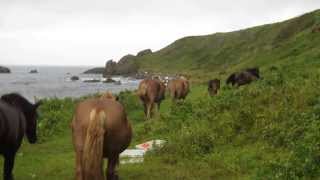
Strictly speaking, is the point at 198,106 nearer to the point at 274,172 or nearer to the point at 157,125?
the point at 157,125

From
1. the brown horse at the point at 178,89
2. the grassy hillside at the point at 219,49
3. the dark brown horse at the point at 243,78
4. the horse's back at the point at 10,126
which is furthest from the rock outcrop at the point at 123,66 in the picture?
the horse's back at the point at 10,126

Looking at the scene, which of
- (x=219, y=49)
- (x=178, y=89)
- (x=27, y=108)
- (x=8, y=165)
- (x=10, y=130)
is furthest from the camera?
(x=219, y=49)

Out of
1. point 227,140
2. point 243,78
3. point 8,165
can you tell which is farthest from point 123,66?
point 8,165

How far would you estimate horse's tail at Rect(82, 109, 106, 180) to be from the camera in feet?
29.6

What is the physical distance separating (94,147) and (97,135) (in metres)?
0.20

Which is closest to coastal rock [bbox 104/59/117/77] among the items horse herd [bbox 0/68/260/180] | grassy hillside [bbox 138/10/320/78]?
grassy hillside [bbox 138/10/320/78]

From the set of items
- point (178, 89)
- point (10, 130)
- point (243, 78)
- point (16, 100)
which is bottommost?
point (178, 89)

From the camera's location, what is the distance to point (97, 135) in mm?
9117

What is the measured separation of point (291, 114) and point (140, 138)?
18.3ft

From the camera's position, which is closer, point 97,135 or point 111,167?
point 97,135

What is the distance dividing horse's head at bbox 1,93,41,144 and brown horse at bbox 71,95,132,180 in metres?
3.61

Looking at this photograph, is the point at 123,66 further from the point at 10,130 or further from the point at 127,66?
the point at 10,130

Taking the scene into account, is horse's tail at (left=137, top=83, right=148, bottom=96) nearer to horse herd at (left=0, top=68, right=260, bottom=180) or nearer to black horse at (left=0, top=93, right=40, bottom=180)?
black horse at (left=0, top=93, right=40, bottom=180)

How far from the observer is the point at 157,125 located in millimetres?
19203
